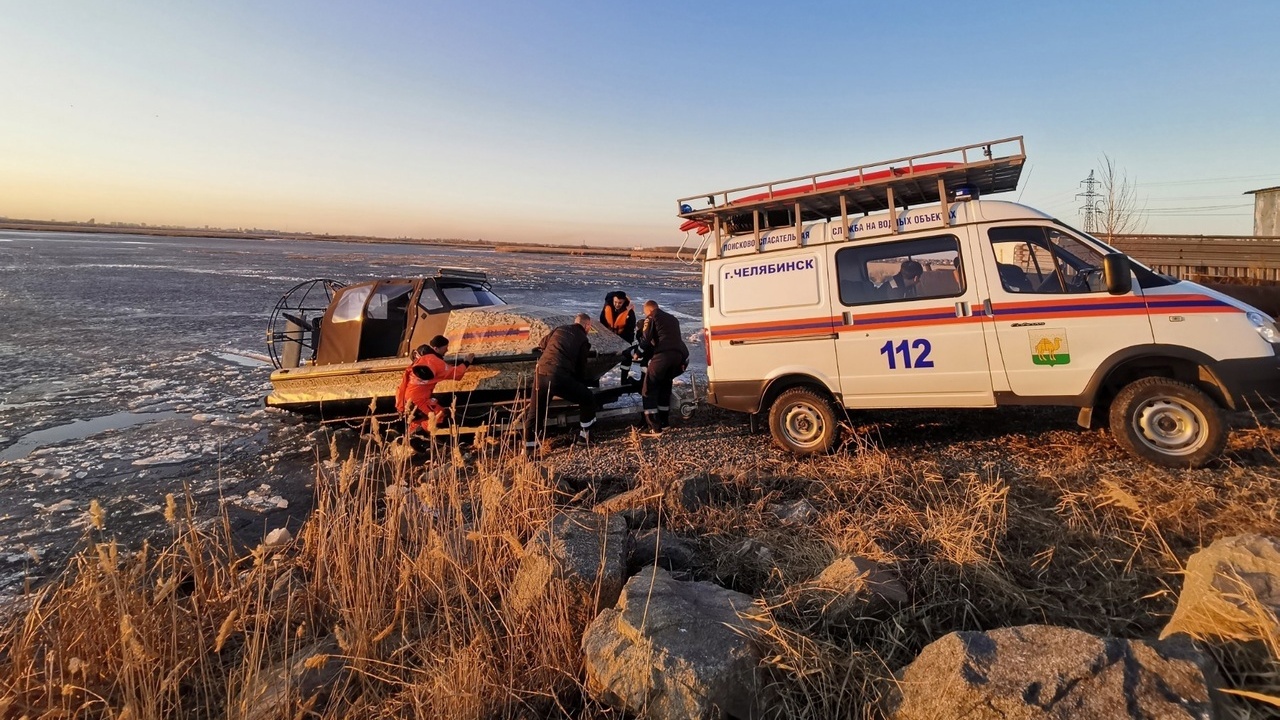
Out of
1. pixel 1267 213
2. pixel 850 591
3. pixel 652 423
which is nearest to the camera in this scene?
pixel 850 591

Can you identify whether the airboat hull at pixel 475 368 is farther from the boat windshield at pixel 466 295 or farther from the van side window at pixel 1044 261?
the van side window at pixel 1044 261

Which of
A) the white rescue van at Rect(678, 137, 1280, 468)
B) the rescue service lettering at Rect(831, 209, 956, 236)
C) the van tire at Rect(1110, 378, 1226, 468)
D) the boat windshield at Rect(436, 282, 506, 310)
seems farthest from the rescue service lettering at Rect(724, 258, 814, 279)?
the boat windshield at Rect(436, 282, 506, 310)

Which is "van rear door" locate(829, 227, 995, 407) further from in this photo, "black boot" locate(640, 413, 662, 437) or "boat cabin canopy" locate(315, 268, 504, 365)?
"boat cabin canopy" locate(315, 268, 504, 365)

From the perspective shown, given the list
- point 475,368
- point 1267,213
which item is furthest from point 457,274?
point 1267,213

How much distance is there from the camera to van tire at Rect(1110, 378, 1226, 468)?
4926mm

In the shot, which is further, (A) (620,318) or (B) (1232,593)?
(A) (620,318)

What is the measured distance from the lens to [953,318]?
223 inches

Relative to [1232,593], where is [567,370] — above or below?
above

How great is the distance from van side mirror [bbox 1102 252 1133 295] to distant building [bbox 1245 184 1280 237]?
2274 centimetres

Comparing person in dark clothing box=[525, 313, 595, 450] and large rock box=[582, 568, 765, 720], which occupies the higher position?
person in dark clothing box=[525, 313, 595, 450]

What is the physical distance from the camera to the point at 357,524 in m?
3.87

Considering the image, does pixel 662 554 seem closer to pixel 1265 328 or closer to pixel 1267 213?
pixel 1265 328

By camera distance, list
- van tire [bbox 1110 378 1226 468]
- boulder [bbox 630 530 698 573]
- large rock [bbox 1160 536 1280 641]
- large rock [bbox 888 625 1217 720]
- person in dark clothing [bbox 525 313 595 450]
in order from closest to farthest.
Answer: large rock [bbox 888 625 1217 720] < large rock [bbox 1160 536 1280 641] < boulder [bbox 630 530 698 573] < van tire [bbox 1110 378 1226 468] < person in dark clothing [bbox 525 313 595 450]

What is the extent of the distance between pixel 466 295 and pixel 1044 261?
734cm
